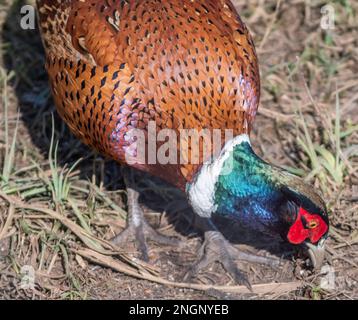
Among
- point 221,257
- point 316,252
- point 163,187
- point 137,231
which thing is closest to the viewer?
point 316,252

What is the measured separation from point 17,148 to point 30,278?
1.21m

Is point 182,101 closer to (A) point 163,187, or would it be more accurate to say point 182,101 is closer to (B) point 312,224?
(B) point 312,224

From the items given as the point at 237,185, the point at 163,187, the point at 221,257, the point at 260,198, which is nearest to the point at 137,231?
the point at 163,187

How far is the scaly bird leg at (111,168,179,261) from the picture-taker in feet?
17.4

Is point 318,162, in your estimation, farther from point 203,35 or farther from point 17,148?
point 17,148

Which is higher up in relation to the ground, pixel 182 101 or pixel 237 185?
pixel 182 101

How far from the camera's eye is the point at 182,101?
A: 15.1 ft

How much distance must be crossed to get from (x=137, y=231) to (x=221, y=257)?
57 centimetres

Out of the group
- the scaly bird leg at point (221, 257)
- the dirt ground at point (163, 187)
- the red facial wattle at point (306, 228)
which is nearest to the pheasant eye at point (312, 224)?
the red facial wattle at point (306, 228)

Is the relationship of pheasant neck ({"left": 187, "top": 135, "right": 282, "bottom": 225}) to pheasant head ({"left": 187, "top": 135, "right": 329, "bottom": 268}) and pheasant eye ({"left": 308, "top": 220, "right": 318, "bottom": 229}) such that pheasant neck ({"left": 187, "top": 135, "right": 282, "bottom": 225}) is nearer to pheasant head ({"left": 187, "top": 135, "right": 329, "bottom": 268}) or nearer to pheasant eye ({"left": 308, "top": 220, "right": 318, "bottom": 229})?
pheasant head ({"left": 187, "top": 135, "right": 329, "bottom": 268})

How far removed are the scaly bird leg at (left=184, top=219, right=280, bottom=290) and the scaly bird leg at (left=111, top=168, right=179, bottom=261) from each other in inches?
8.5

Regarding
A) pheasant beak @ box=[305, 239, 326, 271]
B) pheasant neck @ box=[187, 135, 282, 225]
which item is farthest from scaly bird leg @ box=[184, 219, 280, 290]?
pheasant neck @ box=[187, 135, 282, 225]

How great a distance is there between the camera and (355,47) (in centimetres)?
657

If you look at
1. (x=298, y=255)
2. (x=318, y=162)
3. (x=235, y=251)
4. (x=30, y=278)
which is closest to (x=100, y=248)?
(x=30, y=278)
